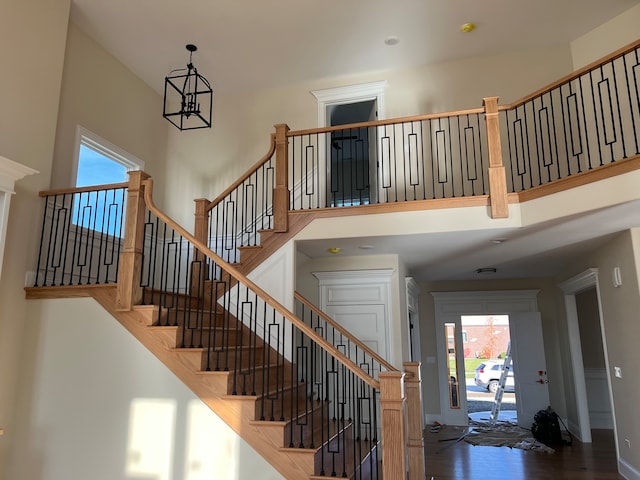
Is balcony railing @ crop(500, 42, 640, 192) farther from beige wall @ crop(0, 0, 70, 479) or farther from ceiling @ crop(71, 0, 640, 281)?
beige wall @ crop(0, 0, 70, 479)

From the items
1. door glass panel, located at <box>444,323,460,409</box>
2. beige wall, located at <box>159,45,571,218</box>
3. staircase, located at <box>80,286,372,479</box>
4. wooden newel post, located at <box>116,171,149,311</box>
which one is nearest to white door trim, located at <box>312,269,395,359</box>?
staircase, located at <box>80,286,372,479</box>

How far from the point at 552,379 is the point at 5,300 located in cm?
864

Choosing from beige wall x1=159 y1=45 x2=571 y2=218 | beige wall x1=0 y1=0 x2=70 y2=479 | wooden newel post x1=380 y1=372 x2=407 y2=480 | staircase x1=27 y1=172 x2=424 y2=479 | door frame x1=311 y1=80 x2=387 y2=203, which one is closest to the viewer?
wooden newel post x1=380 y1=372 x2=407 y2=480

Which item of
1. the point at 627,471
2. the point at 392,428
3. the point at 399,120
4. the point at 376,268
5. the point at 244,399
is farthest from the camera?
the point at 376,268

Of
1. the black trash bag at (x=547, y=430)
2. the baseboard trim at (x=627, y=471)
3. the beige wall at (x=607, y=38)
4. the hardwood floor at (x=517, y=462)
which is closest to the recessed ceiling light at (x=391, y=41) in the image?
the beige wall at (x=607, y=38)

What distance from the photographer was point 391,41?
6.22m

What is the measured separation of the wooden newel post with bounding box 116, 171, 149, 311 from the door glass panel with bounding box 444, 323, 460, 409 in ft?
21.5

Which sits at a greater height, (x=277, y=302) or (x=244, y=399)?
(x=277, y=302)

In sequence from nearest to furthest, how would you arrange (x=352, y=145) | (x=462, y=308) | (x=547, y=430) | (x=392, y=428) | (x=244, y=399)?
(x=392, y=428) < (x=244, y=399) < (x=547, y=430) < (x=352, y=145) < (x=462, y=308)

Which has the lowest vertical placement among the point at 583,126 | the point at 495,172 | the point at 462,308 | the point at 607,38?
the point at 462,308

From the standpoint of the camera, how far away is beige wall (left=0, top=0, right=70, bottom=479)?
13.7 ft

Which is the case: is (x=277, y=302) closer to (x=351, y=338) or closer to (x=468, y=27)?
(x=351, y=338)

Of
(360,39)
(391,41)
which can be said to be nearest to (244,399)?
(360,39)

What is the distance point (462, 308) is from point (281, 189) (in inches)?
205
